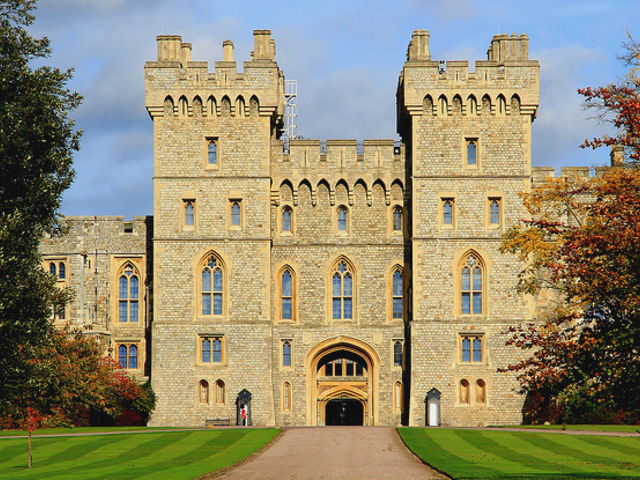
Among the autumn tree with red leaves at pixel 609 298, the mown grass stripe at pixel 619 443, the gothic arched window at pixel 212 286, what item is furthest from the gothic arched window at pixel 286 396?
the autumn tree with red leaves at pixel 609 298

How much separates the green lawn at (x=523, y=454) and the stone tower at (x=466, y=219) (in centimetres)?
549

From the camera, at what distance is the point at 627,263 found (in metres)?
19.3

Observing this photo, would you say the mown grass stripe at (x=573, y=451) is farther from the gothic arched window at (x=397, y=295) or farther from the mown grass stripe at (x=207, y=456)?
the gothic arched window at (x=397, y=295)

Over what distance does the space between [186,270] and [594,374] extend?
90.0 ft

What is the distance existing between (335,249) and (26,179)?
940 inches

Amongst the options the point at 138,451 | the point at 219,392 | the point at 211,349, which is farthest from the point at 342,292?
the point at 138,451

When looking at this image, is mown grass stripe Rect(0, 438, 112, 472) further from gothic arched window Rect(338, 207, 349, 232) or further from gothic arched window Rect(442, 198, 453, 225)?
gothic arched window Rect(442, 198, 453, 225)

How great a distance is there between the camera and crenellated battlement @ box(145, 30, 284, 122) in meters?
45.4

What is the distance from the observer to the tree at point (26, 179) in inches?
891

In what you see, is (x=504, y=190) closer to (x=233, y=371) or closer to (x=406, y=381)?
(x=406, y=381)

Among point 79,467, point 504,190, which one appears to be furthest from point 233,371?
point 79,467

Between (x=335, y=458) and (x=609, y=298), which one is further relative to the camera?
(x=335, y=458)

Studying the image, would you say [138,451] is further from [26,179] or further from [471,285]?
[471,285]

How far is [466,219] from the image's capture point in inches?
1753
